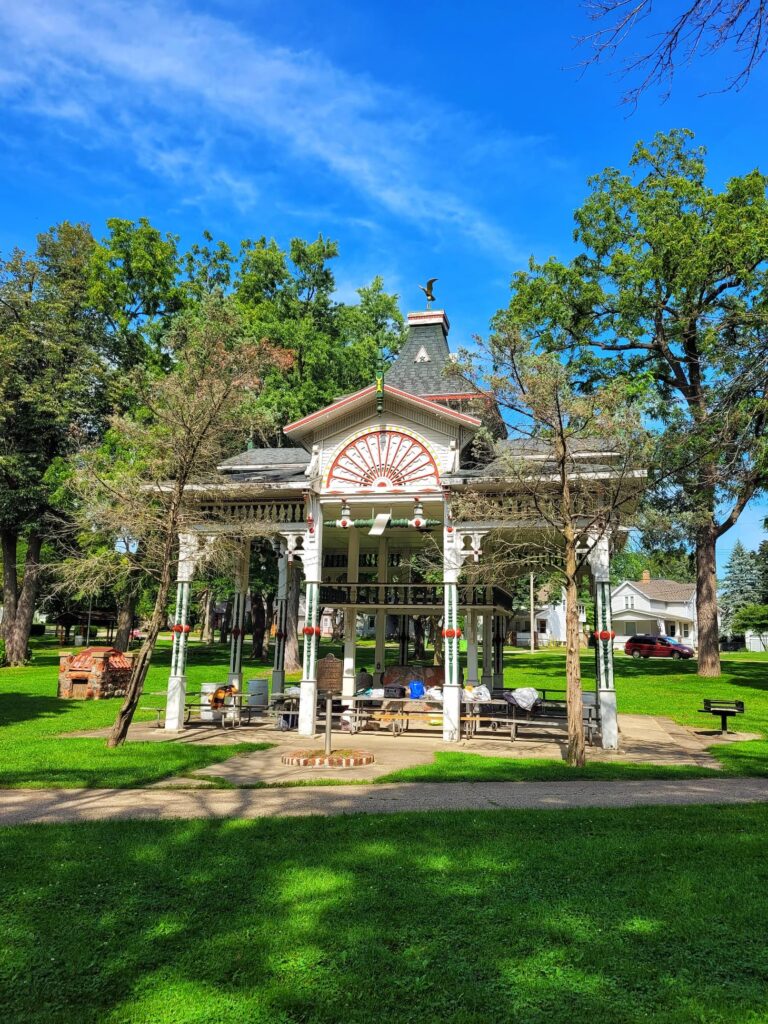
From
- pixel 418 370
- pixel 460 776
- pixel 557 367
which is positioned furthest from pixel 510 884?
pixel 418 370

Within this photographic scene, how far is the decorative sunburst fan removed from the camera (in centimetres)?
1606

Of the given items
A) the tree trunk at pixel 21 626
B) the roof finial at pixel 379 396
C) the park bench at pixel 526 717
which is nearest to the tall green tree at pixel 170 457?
the roof finial at pixel 379 396

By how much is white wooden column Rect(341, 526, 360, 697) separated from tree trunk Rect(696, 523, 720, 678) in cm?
1590

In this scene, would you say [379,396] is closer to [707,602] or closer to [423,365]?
[423,365]

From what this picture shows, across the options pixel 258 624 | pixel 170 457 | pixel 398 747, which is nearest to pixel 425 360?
pixel 170 457

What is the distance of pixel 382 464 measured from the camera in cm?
1630

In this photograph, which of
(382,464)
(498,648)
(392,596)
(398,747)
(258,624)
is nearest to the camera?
(398,747)

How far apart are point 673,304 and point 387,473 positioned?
19109 millimetres

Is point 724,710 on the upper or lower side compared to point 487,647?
lower

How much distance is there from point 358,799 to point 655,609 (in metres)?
69.4

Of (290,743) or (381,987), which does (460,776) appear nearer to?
(290,743)

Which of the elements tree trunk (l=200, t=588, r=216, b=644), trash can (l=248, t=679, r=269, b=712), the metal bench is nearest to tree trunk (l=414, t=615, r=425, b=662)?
tree trunk (l=200, t=588, r=216, b=644)

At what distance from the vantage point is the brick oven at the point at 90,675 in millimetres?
22422

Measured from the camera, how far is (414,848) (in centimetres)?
690
